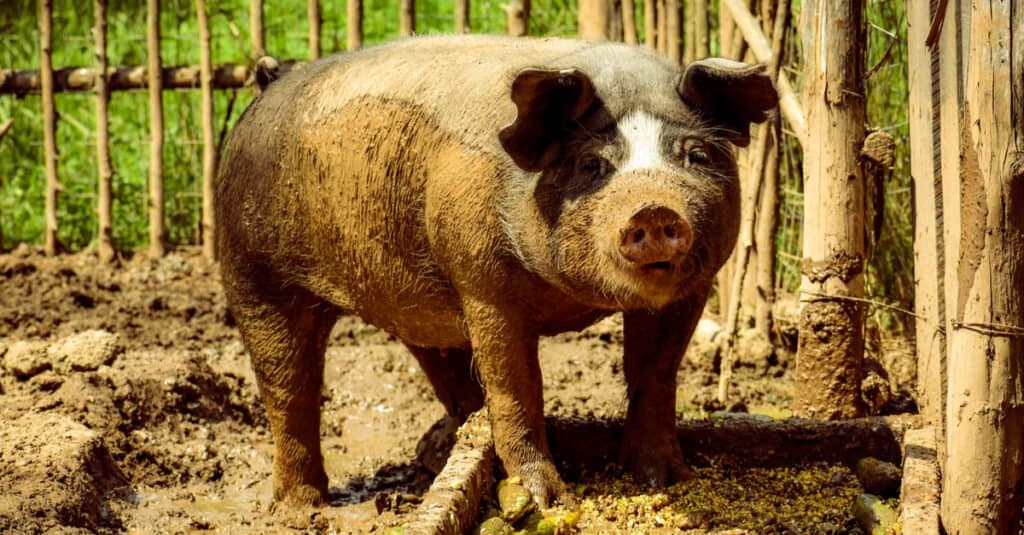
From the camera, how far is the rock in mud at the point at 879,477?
15.4ft

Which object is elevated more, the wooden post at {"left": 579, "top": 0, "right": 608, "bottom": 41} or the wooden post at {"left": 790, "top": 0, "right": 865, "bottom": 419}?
the wooden post at {"left": 579, "top": 0, "right": 608, "bottom": 41}

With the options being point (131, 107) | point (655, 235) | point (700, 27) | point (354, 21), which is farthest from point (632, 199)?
point (131, 107)

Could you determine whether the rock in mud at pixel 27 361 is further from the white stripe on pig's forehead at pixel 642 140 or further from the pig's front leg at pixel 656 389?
the white stripe on pig's forehead at pixel 642 140

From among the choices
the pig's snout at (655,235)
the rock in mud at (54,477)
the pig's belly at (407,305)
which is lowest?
the rock in mud at (54,477)

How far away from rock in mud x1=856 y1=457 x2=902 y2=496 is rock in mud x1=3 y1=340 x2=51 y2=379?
3.58 metres

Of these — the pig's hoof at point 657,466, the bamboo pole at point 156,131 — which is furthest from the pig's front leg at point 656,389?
the bamboo pole at point 156,131

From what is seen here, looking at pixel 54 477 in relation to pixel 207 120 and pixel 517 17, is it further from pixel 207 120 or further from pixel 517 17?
pixel 207 120

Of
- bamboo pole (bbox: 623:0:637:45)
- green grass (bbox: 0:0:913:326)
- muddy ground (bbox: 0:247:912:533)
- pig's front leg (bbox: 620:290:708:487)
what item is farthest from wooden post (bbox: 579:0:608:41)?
pig's front leg (bbox: 620:290:708:487)

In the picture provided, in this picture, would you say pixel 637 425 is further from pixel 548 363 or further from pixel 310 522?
pixel 548 363

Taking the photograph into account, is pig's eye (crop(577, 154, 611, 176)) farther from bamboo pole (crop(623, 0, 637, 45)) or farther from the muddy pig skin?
bamboo pole (crop(623, 0, 637, 45))

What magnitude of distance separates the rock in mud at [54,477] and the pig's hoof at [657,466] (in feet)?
6.28

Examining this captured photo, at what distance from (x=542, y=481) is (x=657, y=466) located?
455 mm

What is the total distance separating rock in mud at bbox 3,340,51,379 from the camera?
20.3 feet

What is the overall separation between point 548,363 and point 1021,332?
3.85 m
